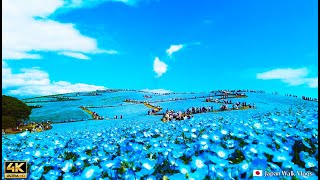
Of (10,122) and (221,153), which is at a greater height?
(221,153)

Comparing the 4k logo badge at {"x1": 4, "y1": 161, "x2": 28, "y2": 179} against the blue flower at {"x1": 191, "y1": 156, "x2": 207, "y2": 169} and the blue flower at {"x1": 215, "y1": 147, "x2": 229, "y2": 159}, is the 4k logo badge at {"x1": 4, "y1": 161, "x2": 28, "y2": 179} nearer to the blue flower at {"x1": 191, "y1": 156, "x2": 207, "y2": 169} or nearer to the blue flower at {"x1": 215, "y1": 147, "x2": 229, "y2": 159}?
the blue flower at {"x1": 191, "y1": 156, "x2": 207, "y2": 169}

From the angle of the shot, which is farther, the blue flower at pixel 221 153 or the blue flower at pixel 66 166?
the blue flower at pixel 66 166

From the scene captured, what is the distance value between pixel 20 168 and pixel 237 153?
7.54 feet

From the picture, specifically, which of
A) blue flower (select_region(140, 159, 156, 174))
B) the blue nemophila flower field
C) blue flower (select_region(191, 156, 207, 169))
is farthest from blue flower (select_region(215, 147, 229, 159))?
blue flower (select_region(140, 159, 156, 174))

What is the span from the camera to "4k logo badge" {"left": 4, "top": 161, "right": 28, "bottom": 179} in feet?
12.7

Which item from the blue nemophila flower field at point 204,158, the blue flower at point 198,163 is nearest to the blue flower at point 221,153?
the blue nemophila flower field at point 204,158

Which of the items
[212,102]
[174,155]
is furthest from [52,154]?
[212,102]

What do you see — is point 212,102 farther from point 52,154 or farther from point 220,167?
point 220,167

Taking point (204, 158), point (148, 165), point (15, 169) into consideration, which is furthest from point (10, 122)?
point (204, 158)

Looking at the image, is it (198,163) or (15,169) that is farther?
(15,169)

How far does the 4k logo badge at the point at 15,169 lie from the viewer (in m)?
3.88

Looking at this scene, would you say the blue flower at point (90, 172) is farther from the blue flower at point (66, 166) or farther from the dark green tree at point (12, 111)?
the dark green tree at point (12, 111)

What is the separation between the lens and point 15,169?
394 cm

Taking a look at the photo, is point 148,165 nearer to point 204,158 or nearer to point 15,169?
point 204,158
